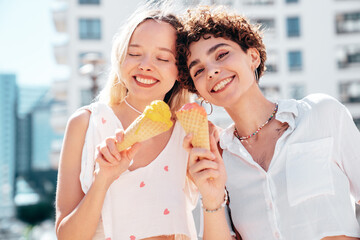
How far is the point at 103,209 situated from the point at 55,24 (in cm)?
2982

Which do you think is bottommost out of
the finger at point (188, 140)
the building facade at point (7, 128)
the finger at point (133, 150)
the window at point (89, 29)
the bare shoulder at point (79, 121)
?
the building facade at point (7, 128)

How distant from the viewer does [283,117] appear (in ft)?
7.72

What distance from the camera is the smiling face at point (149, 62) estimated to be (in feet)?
7.66

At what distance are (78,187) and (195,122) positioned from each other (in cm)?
81

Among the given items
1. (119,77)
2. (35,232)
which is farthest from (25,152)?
(119,77)

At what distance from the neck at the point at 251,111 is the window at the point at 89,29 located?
1116 inches

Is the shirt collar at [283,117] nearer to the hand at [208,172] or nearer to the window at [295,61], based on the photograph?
the hand at [208,172]

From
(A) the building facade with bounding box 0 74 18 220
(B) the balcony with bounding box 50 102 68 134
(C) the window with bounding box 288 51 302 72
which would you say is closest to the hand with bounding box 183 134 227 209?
(B) the balcony with bounding box 50 102 68 134

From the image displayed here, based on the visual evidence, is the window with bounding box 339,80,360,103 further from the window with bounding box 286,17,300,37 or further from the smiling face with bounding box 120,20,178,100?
the smiling face with bounding box 120,20,178,100

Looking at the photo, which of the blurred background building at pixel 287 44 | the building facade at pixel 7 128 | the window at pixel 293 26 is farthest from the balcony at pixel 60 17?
the building facade at pixel 7 128

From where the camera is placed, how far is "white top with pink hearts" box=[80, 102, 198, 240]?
216 centimetres

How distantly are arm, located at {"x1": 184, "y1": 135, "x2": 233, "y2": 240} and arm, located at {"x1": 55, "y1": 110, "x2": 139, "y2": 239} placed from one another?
0.35 m

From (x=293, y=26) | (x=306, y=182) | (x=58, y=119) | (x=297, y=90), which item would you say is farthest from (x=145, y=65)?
(x=293, y=26)

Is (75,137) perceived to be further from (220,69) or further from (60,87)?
(60,87)
